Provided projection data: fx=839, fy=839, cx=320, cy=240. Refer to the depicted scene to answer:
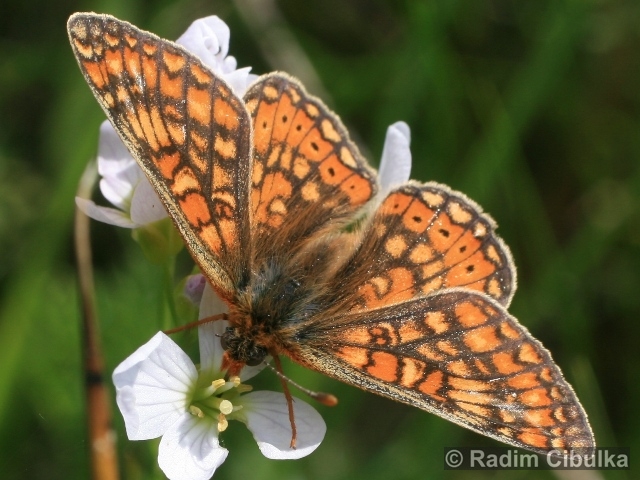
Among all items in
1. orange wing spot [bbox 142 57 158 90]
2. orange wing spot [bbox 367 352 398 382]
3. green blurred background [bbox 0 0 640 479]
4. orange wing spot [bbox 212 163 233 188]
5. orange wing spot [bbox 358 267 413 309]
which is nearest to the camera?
orange wing spot [bbox 367 352 398 382]

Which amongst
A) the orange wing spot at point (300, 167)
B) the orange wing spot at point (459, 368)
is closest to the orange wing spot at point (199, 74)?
the orange wing spot at point (300, 167)

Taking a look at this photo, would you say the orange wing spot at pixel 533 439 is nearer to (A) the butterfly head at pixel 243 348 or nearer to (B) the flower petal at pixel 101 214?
(A) the butterfly head at pixel 243 348

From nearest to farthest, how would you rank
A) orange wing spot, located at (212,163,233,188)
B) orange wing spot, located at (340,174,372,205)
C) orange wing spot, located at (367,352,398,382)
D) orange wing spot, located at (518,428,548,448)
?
orange wing spot, located at (518,428,548,448) → orange wing spot, located at (367,352,398,382) → orange wing spot, located at (212,163,233,188) → orange wing spot, located at (340,174,372,205)

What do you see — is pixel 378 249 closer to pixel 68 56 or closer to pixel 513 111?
pixel 513 111

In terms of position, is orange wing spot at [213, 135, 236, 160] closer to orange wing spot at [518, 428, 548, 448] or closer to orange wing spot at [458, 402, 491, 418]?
orange wing spot at [458, 402, 491, 418]

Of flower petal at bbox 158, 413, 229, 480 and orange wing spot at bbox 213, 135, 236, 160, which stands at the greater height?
orange wing spot at bbox 213, 135, 236, 160

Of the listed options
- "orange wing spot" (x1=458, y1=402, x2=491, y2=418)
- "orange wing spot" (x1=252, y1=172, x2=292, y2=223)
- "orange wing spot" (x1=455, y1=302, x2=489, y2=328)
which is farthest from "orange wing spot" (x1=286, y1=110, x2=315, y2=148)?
"orange wing spot" (x1=458, y1=402, x2=491, y2=418)

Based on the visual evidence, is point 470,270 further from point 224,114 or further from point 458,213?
point 224,114

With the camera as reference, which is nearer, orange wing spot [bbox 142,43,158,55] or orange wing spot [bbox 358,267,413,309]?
orange wing spot [bbox 142,43,158,55]
